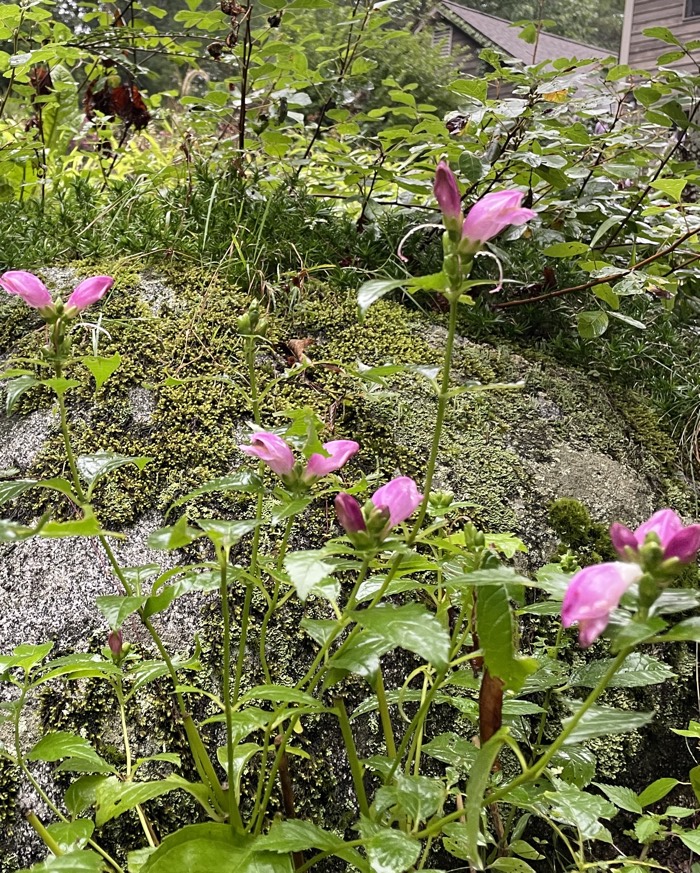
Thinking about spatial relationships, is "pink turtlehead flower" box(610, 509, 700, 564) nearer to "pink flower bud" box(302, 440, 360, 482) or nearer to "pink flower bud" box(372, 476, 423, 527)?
"pink flower bud" box(372, 476, 423, 527)

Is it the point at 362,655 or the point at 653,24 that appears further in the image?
the point at 653,24

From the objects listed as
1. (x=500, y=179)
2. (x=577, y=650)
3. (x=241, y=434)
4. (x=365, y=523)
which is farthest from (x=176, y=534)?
(x=500, y=179)

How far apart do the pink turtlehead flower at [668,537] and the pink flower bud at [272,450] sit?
318mm

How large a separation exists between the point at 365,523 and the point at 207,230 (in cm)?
143

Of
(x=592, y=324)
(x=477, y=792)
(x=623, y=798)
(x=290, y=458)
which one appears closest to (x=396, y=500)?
(x=290, y=458)

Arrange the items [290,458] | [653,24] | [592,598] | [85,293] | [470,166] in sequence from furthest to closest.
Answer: [653,24] < [470,166] < [85,293] < [290,458] < [592,598]

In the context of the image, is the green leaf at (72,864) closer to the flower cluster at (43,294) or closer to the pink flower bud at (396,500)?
the pink flower bud at (396,500)

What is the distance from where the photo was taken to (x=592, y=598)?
1.56 feet

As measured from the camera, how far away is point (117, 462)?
0.70m

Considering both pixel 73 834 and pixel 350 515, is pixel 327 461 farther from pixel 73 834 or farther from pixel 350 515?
pixel 73 834

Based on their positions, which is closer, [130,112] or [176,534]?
[176,534]

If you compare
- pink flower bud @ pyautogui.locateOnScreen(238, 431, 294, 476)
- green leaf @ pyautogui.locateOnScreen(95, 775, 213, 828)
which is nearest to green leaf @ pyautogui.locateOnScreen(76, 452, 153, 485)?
pink flower bud @ pyautogui.locateOnScreen(238, 431, 294, 476)

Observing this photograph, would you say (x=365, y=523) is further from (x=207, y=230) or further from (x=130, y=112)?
(x=130, y=112)

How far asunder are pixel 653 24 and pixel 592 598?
11.4 m
